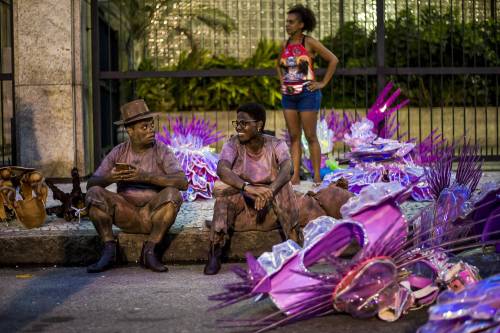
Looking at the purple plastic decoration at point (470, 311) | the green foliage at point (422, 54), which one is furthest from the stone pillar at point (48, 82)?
the purple plastic decoration at point (470, 311)

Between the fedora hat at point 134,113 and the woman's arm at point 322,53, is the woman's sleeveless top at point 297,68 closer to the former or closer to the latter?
the woman's arm at point 322,53

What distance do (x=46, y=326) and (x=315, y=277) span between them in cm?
139

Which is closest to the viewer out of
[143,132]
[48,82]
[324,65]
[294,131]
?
A: [143,132]

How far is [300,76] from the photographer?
9148mm

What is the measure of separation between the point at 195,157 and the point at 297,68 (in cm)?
138

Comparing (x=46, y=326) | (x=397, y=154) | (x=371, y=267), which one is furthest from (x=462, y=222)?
(x=397, y=154)

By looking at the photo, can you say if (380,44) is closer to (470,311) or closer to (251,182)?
(251,182)

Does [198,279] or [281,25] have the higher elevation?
[281,25]

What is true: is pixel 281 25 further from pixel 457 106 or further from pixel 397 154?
pixel 397 154

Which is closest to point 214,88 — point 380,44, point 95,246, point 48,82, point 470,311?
point 380,44

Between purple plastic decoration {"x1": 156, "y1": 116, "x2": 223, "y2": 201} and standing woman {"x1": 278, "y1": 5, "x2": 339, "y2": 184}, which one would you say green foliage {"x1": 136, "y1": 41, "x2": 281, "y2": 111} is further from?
purple plastic decoration {"x1": 156, "y1": 116, "x2": 223, "y2": 201}

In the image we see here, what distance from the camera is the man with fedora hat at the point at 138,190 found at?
250 inches

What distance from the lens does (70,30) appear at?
999 cm

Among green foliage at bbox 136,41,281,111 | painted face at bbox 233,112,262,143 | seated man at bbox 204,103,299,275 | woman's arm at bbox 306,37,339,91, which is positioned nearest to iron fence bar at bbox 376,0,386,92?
woman's arm at bbox 306,37,339,91
